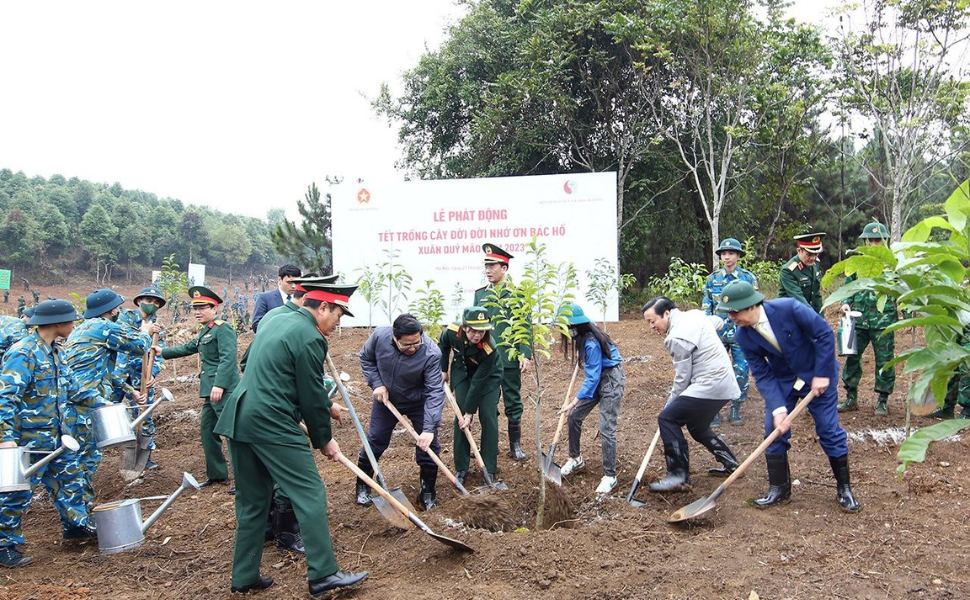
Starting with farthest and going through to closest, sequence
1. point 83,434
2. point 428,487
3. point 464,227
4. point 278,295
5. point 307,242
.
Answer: point 307,242 < point 464,227 < point 278,295 < point 428,487 < point 83,434

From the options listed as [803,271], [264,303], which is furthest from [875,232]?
[264,303]

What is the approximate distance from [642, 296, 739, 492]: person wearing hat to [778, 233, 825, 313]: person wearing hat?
5.83 ft

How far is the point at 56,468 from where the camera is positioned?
15.1 ft

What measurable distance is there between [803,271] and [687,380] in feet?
7.57

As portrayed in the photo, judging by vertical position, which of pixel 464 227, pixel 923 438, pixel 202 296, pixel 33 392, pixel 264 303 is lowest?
pixel 33 392

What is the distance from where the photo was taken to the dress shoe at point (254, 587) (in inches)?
142

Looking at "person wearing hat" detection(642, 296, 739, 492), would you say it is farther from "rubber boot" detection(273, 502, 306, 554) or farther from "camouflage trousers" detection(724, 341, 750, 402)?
"rubber boot" detection(273, 502, 306, 554)

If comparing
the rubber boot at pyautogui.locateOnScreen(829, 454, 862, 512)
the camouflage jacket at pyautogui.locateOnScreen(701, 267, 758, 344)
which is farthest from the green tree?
the rubber boot at pyautogui.locateOnScreen(829, 454, 862, 512)

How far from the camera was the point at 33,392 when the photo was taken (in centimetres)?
448

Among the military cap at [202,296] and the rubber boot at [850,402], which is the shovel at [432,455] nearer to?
the military cap at [202,296]

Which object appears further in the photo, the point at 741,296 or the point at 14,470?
the point at 741,296

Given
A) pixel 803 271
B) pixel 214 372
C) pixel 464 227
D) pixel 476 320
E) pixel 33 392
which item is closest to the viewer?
pixel 33 392

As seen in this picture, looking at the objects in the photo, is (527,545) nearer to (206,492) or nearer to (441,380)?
(441,380)

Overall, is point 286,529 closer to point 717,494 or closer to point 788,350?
point 717,494
